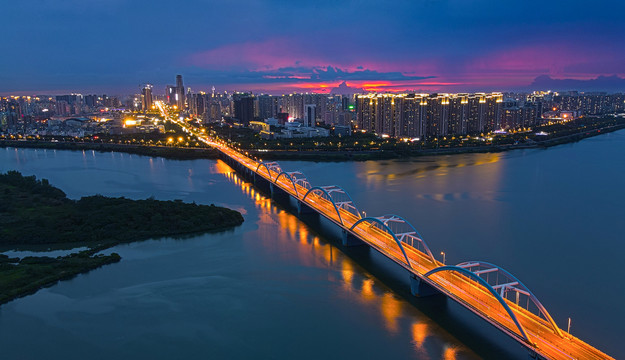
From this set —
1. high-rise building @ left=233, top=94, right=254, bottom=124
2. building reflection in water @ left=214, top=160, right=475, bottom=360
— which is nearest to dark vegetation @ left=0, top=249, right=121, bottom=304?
building reflection in water @ left=214, top=160, right=475, bottom=360

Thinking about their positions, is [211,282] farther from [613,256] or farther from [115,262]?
[613,256]

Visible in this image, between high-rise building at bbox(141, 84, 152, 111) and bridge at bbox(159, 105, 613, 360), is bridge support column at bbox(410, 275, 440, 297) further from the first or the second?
high-rise building at bbox(141, 84, 152, 111)

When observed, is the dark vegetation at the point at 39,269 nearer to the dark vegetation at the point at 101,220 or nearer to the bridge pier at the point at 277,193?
the dark vegetation at the point at 101,220

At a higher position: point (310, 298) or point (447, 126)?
point (447, 126)

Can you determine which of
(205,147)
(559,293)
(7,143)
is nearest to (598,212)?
(559,293)

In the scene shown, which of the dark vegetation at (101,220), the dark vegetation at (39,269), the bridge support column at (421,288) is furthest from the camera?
the dark vegetation at (101,220)

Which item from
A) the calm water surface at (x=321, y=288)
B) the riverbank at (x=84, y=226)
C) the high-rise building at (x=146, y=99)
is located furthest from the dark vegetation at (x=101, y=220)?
the high-rise building at (x=146, y=99)

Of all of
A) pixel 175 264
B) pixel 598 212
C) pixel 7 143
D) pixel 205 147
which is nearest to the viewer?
pixel 175 264
